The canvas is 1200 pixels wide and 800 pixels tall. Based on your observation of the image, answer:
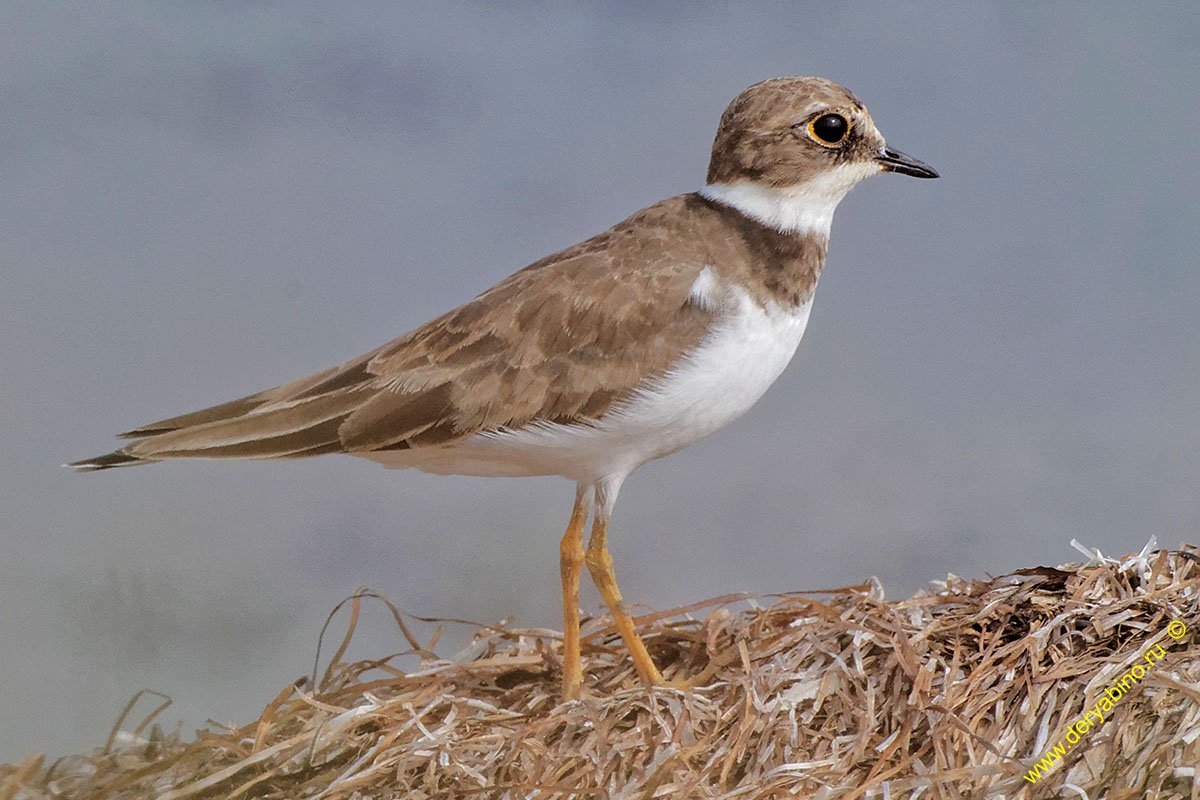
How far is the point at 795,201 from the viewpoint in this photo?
310 centimetres

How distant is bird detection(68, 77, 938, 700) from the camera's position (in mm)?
2920

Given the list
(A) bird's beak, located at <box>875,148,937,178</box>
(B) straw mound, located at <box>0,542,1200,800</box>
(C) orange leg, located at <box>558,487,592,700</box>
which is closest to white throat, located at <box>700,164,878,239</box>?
(A) bird's beak, located at <box>875,148,937,178</box>

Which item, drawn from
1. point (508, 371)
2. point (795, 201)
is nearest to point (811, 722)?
point (508, 371)

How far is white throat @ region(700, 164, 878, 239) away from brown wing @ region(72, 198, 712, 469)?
0.20 meters

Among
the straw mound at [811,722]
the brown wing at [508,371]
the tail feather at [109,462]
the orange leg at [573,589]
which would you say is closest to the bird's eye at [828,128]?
the brown wing at [508,371]

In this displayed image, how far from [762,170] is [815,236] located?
0.24 metres

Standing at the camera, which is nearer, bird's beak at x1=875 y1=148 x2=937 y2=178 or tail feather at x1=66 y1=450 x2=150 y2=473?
tail feather at x1=66 y1=450 x2=150 y2=473

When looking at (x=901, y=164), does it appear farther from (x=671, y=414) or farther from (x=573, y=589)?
(x=573, y=589)

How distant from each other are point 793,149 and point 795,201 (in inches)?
5.7

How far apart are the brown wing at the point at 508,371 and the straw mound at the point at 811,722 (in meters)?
0.73

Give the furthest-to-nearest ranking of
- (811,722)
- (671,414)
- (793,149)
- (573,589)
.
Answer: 1. (573,589)
2. (793,149)
3. (671,414)
4. (811,722)

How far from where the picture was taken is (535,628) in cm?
342

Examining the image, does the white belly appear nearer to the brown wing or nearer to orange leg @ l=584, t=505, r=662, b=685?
the brown wing

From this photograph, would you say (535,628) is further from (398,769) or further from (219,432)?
(219,432)
